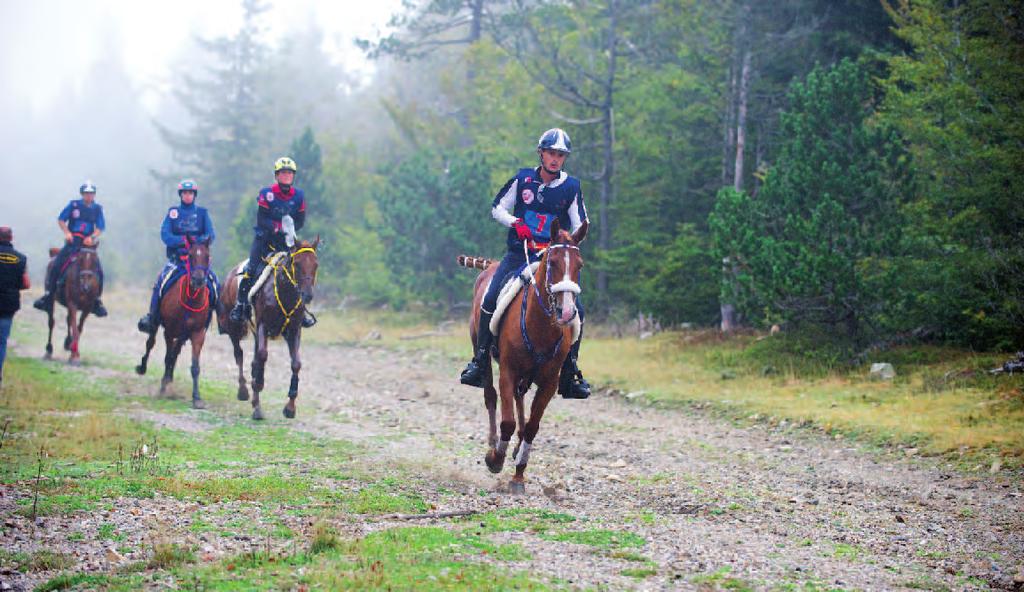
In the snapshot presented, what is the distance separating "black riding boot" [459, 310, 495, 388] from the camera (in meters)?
9.92

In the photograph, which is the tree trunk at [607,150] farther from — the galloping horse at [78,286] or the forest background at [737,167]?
the galloping horse at [78,286]

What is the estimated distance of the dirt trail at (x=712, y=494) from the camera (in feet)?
21.1

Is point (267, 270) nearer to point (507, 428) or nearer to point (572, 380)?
point (572, 380)

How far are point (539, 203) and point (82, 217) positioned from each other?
46.6ft

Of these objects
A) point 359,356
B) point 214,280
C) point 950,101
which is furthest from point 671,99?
point 214,280

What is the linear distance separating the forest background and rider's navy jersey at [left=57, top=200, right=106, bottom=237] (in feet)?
44.0

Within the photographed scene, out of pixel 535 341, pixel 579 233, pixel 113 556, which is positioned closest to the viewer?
pixel 113 556

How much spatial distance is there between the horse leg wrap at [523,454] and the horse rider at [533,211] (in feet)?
3.06

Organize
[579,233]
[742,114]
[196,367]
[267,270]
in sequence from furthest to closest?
[742,114], [196,367], [267,270], [579,233]

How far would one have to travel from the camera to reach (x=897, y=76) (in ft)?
65.5

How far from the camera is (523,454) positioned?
9312 millimetres

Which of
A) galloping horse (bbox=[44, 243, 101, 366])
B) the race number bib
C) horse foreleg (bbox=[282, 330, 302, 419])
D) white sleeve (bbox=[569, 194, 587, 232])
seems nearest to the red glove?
the race number bib

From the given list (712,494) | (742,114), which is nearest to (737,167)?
(742,114)

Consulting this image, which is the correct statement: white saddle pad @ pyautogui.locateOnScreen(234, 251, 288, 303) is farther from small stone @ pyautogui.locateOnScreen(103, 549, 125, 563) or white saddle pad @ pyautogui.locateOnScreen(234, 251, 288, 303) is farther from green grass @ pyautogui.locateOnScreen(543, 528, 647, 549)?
green grass @ pyautogui.locateOnScreen(543, 528, 647, 549)
